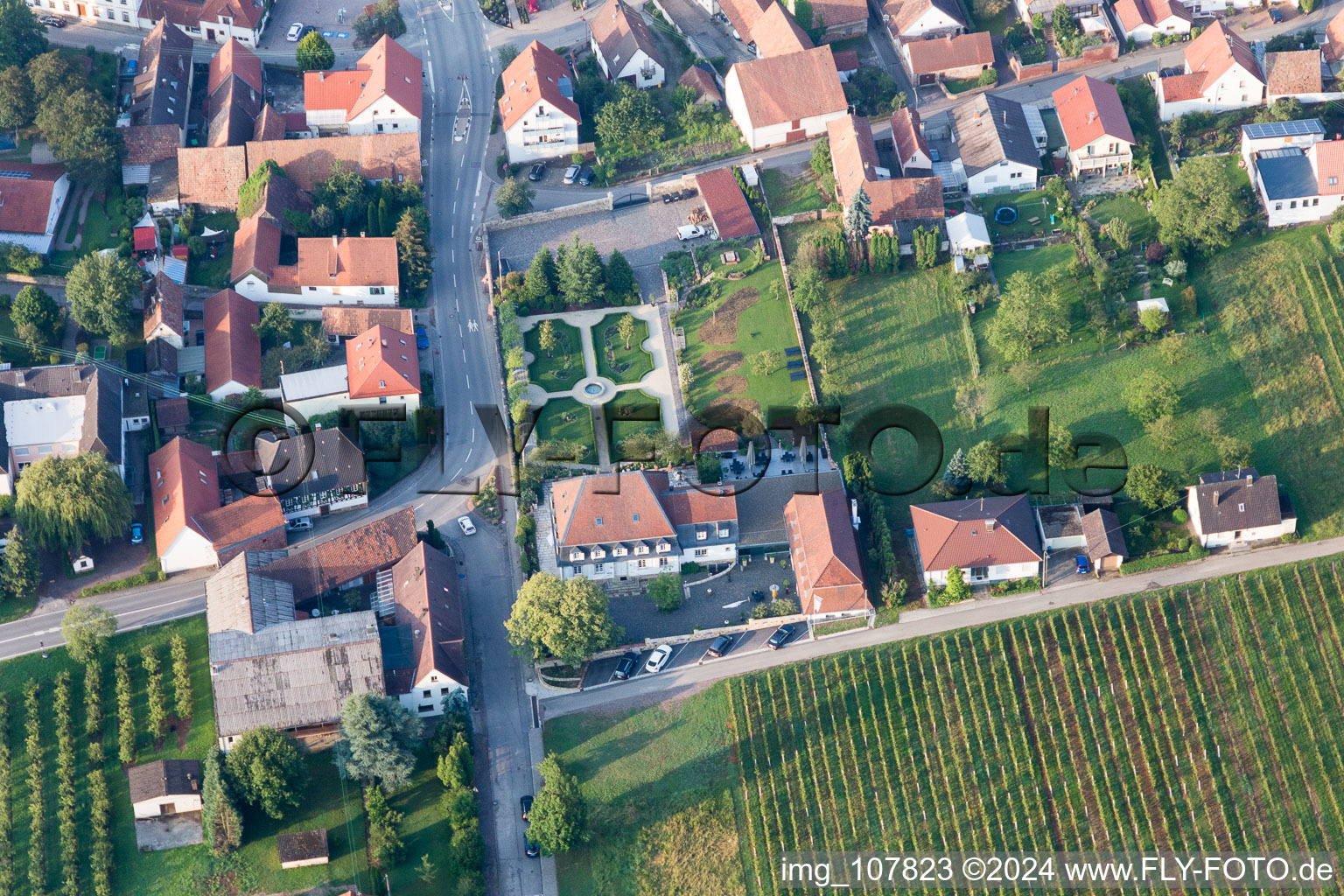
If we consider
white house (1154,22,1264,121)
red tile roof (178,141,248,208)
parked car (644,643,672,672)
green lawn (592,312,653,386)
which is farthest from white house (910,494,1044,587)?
→ red tile roof (178,141,248,208)

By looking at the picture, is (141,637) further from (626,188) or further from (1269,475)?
(1269,475)

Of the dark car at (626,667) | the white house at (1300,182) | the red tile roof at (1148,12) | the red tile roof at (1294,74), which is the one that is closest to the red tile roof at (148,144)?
the dark car at (626,667)

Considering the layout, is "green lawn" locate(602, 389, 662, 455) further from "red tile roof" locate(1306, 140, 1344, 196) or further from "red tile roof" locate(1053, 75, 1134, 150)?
"red tile roof" locate(1306, 140, 1344, 196)

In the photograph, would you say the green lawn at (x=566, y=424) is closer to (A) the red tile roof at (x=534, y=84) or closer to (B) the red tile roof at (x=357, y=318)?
(B) the red tile roof at (x=357, y=318)

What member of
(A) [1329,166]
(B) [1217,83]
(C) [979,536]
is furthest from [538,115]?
(A) [1329,166]

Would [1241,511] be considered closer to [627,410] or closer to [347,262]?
[627,410]

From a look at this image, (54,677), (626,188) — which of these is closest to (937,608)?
(626,188)
